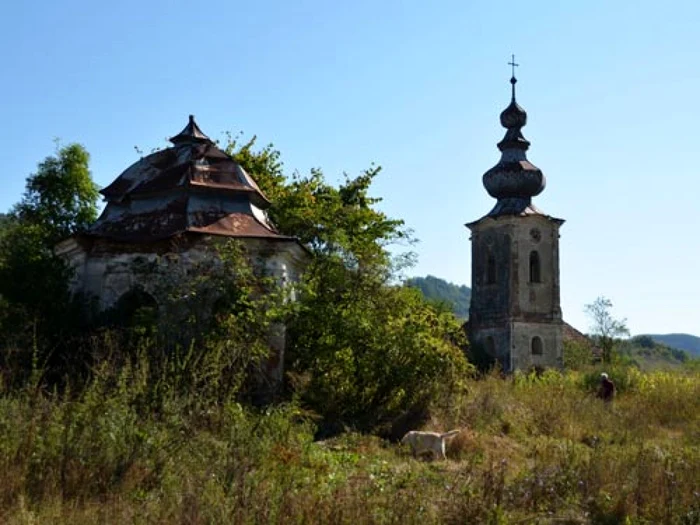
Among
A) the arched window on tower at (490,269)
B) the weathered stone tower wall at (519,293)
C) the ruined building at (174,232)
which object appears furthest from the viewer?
the arched window on tower at (490,269)

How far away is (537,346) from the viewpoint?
39188 mm

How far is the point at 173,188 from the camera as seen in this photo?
16891mm

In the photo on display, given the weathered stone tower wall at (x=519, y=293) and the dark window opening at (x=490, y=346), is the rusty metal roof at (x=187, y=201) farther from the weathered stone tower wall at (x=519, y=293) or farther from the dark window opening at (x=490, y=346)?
the dark window opening at (x=490, y=346)

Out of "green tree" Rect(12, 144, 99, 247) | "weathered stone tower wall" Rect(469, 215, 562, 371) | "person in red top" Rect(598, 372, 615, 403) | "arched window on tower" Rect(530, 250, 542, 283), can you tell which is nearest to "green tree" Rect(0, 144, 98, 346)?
"green tree" Rect(12, 144, 99, 247)

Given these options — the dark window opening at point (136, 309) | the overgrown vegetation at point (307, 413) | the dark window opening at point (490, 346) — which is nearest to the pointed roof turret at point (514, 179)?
the dark window opening at point (490, 346)

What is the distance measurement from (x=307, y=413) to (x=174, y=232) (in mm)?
5835

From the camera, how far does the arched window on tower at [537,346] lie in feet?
128

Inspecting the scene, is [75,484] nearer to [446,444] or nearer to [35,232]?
[446,444]

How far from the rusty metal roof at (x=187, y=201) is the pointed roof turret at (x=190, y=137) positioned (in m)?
0.02

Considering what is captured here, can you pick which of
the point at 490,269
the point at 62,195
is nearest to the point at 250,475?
the point at 62,195

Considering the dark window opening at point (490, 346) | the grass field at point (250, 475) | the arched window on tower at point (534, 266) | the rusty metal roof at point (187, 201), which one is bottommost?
the grass field at point (250, 475)

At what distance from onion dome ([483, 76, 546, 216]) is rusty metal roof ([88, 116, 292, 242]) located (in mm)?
23967

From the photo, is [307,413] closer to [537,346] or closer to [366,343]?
[366,343]

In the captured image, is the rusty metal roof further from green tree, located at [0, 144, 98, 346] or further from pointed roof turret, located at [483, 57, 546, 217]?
pointed roof turret, located at [483, 57, 546, 217]
